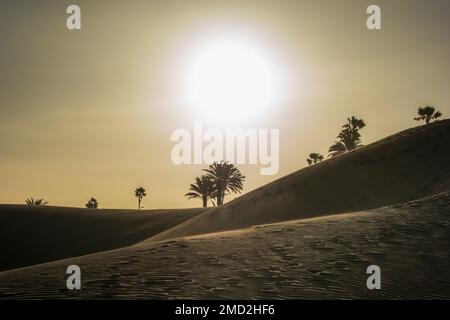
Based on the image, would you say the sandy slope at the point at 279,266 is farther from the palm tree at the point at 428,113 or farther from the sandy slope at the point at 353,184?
the palm tree at the point at 428,113

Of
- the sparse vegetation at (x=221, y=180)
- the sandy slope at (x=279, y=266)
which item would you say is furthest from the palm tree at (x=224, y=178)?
the sandy slope at (x=279, y=266)

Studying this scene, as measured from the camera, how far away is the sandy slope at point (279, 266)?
9719mm

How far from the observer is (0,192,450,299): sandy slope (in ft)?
31.9

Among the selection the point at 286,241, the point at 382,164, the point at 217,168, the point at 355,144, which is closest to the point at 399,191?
the point at 382,164

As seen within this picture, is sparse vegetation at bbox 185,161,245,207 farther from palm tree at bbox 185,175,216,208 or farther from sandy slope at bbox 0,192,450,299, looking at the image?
sandy slope at bbox 0,192,450,299

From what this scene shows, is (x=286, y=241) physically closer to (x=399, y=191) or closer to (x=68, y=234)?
(x=399, y=191)

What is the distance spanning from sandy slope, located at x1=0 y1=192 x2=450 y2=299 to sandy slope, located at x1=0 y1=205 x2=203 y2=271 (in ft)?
99.9

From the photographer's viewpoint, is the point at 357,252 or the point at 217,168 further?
the point at 217,168

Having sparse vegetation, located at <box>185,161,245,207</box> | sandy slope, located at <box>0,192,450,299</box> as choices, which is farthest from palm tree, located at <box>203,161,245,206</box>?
sandy slope, located at <box>0,192,450,299</box>
